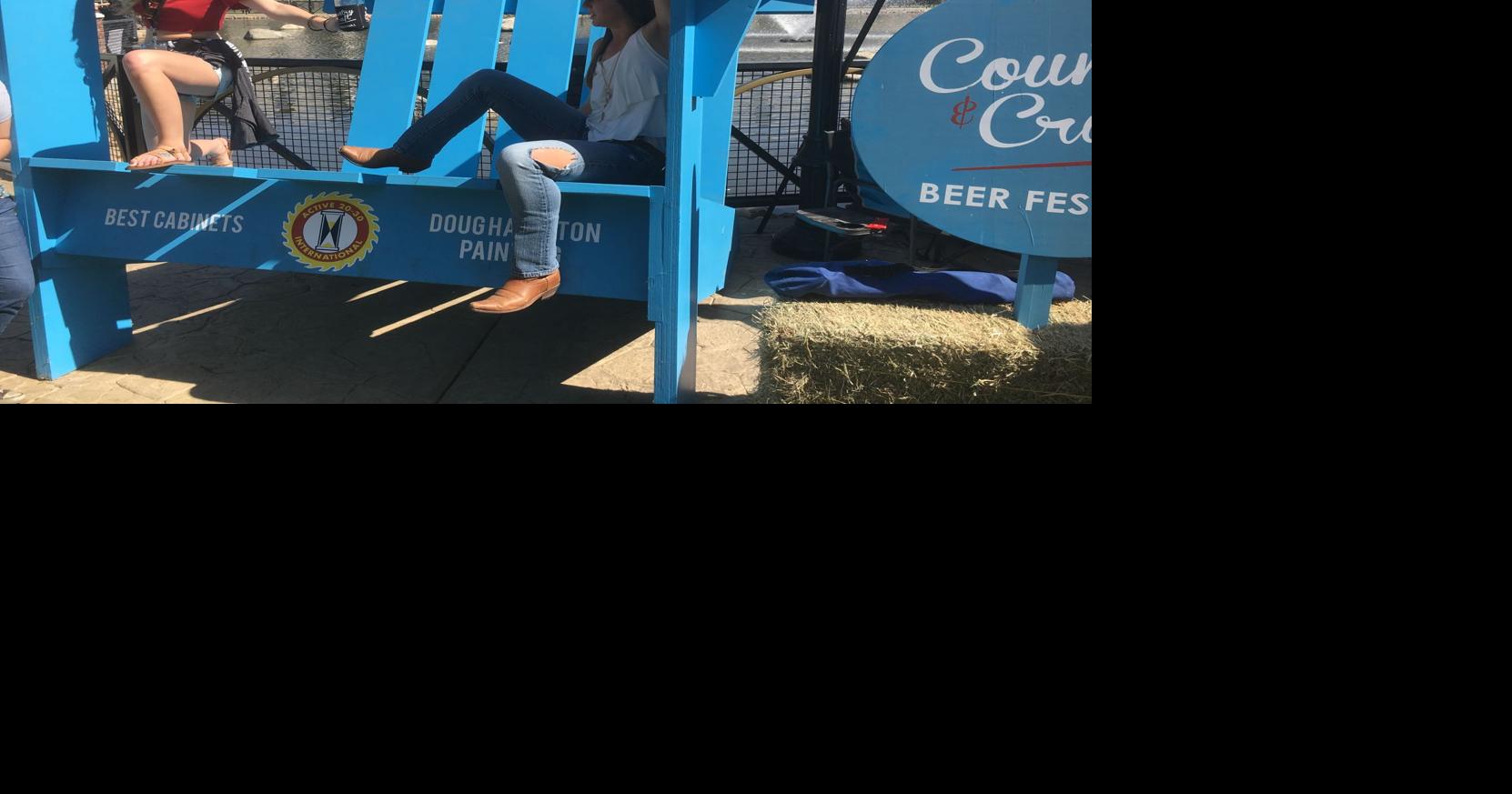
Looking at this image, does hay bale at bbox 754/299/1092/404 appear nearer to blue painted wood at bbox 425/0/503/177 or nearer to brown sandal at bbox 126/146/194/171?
blue painted wood at bbox 425/0/503/177

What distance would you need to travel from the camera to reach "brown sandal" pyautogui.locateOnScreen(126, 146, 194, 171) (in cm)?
420

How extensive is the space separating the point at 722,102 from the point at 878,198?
5.12 feet

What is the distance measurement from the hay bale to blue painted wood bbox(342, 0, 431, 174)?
2388 millimetres

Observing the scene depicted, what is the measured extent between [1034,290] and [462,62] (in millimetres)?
3055

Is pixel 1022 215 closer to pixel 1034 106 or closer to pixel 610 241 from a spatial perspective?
pixel 1034 106

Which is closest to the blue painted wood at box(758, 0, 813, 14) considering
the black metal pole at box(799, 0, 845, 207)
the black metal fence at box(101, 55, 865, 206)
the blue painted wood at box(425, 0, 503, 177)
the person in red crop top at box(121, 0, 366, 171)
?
the black metal pole at box(799, 0, 845, 207)

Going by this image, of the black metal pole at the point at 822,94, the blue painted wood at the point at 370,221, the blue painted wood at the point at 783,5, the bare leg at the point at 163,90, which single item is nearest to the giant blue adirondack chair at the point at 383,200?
the blue painted wood at the point at 370,221

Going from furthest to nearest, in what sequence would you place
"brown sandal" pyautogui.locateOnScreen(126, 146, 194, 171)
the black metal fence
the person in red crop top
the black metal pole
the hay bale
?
the black metal fence
the black metal pole
the person in red crop top
"brown sandal" pyautogui.locateOnScreen(126, 146, 194, 171)
the hay bale

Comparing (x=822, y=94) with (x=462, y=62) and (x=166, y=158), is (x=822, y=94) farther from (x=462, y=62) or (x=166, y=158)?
(x=166, y=158)

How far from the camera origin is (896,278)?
3.90m

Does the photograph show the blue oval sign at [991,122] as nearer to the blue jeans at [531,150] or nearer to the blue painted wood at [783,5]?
the blue jeans at [531,150]

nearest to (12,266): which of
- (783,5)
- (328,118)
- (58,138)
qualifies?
(58,138)

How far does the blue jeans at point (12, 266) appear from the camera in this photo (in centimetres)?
393

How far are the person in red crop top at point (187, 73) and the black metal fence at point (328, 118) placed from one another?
2.05 metres
